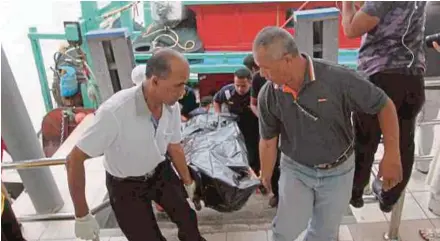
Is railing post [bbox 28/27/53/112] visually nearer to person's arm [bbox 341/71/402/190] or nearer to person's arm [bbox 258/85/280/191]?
person's arm [bbox 258/85/280/191]

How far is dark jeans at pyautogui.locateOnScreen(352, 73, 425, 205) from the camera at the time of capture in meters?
2.22

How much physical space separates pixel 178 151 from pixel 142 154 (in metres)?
0.31

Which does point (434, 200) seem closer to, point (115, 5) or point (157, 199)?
point (157, 199)

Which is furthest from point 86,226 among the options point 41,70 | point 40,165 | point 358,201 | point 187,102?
point 41,70

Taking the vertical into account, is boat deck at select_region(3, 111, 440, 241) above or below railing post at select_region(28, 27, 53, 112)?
below

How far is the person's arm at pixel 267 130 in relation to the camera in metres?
2.08

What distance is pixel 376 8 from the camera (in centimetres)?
208

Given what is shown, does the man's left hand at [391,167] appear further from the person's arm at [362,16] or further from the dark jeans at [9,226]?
the dark jeans at [9,226]

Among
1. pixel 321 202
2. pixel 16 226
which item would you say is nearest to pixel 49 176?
pixel 16 226

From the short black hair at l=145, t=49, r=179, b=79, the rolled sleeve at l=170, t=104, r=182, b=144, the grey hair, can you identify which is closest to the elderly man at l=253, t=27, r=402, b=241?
the grey hair

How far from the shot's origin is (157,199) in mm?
2432

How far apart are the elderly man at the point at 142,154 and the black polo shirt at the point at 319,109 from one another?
466 millimetres

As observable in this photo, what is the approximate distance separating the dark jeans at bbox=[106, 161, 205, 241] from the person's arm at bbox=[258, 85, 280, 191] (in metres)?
0.51

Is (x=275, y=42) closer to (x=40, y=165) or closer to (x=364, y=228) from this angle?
(x=40, y=165)
